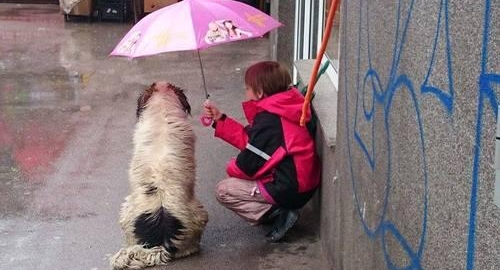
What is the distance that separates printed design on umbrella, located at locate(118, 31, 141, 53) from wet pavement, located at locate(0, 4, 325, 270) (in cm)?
118

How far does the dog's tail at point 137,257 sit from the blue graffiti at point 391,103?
1.30 meters

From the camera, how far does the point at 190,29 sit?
4082 millimetres

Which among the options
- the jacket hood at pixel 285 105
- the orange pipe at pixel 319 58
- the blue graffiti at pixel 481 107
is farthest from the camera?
the jacket hood at pixel 285 105

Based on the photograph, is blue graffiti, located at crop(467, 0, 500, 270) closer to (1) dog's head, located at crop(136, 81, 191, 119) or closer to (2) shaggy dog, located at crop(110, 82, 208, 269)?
(2) shaggy dog, located at crop(110, 82, 208, 269)

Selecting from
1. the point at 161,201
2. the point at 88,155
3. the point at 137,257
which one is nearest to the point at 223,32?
the point at 161,201

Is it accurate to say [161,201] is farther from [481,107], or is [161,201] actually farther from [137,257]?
[481,107]

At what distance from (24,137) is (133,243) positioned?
310 centimetres

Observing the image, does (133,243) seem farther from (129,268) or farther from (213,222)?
(213,222)

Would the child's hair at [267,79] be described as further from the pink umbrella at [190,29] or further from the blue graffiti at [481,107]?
the blue graffiti at [481,107]

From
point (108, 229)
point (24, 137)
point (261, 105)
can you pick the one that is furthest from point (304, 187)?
point (24, 137)

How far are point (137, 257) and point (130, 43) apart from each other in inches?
47.7

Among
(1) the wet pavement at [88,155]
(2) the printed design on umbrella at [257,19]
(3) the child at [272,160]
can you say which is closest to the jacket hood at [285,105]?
(3) the child at [272,160]

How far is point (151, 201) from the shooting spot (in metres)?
4.09

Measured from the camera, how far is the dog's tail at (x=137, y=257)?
4.11m
